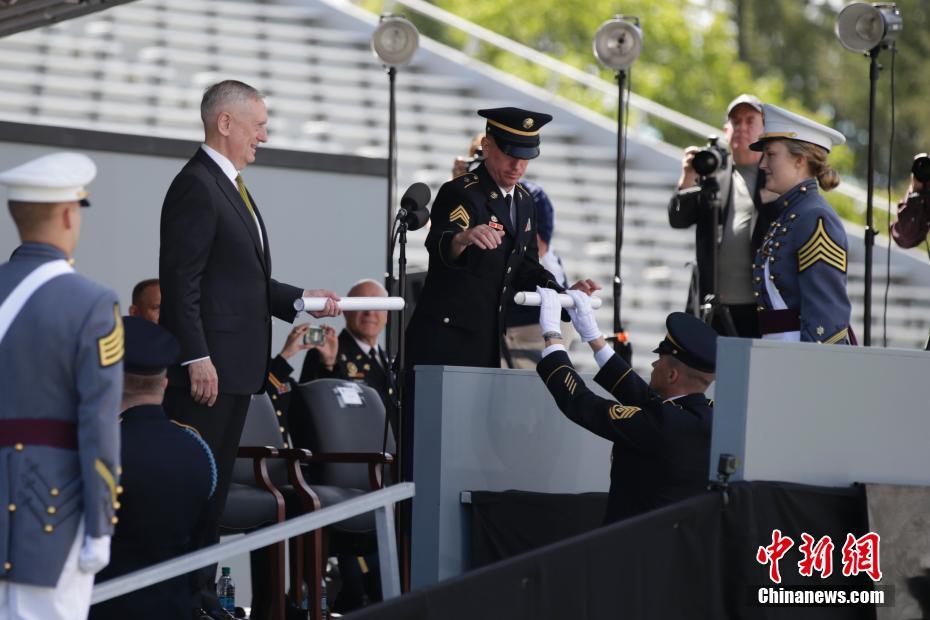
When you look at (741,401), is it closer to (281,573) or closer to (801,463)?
(801,463)

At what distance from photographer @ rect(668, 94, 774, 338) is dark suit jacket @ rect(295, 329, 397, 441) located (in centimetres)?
152

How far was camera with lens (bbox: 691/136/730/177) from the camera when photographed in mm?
6617

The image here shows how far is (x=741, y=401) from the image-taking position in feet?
14.2

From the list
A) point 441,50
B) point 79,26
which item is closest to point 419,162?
point 441,50

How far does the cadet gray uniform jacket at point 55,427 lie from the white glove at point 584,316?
2045mm

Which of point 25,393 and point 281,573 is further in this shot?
point 281,573

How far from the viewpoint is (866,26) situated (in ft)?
23.2

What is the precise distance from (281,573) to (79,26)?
36.5 ft

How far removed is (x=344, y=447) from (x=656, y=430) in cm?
224

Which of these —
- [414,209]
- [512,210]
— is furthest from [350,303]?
[512,210]

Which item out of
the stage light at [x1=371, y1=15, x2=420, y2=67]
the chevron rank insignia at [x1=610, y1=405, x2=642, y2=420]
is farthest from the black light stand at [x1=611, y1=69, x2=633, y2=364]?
the chevron rank insignia at [x1=610, y1=405, x2=642, y2=420]

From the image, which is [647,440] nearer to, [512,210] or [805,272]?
[805,272]

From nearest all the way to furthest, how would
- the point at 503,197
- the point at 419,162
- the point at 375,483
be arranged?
1. the point at 503,197
2. the point at 375,483
3. the point at 419,162

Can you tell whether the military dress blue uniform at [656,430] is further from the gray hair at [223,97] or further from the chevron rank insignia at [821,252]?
the gray hair at [223,97]
